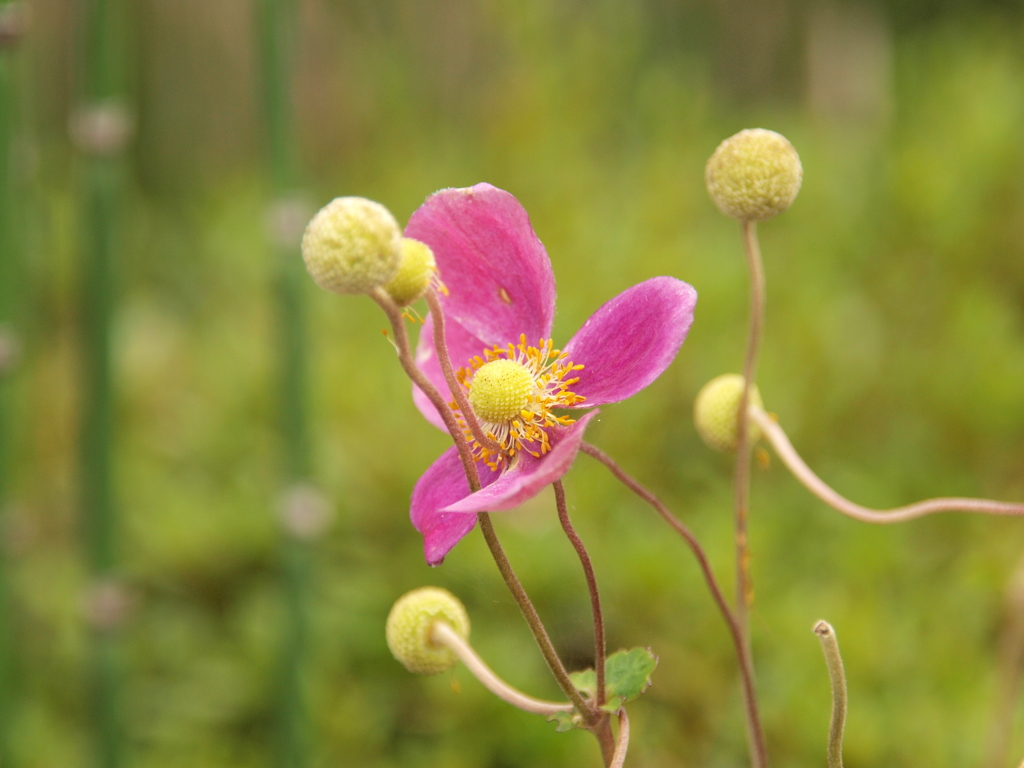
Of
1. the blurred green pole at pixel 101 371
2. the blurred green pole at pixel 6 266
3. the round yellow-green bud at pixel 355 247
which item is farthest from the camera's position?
the blurred green pole at pixel 101 371

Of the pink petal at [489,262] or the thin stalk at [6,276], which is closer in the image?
the pink petal at [489,262]

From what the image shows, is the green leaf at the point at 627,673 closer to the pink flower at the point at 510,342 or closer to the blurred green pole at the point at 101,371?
the pink flower at the point at 510,342

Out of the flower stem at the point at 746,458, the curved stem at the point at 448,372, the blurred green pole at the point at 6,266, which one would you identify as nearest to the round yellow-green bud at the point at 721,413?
the flower stem at the point at 746,458

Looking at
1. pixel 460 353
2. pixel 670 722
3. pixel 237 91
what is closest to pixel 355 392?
pixel 670 722

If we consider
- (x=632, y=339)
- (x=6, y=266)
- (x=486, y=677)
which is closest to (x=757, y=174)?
(x=632, y=339)

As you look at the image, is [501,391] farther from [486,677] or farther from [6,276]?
[6,276]

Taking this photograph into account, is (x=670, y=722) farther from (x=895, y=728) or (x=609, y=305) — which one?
(x=609, y=305)

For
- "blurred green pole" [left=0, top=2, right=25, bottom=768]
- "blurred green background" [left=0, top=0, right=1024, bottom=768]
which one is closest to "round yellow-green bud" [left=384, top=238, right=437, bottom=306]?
"blurred green background" [left=0, top=0, right=1024, bottom=768]
